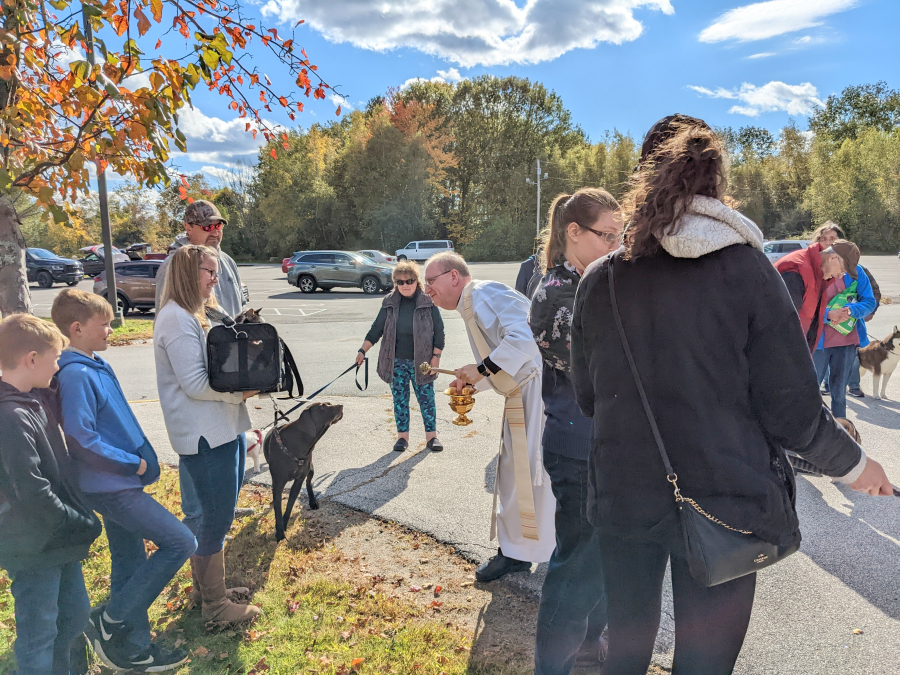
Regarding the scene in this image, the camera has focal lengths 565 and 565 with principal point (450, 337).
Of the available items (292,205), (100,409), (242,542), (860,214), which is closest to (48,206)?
(100,409)

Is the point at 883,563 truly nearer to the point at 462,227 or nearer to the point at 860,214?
the point at 462,227

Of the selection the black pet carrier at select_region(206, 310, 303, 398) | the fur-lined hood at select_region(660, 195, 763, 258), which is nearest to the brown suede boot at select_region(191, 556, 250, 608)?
the black pet carrier at select_region(206, 310, 303, 398)

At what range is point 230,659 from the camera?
2.68m

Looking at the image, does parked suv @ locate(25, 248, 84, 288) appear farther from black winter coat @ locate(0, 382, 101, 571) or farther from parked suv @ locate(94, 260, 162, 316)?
black winter coat @ locate(0, 382, 101, 571)

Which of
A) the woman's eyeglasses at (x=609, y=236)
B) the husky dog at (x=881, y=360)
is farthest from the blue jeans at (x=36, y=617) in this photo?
the husky dog at (x=881, y=360)

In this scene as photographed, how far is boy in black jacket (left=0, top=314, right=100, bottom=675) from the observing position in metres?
2.13

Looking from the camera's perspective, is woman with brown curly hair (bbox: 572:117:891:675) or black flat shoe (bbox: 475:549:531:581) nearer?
woman with brown curly hair (bbox: 572:117:891:675)

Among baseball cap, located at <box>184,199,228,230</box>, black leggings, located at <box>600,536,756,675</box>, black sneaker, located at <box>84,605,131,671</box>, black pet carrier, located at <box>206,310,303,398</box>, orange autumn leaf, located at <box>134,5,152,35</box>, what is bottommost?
black sneaker, located at <box>84,605,131,671</box>

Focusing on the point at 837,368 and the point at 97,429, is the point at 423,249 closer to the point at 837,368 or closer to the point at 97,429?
the point at 837,368

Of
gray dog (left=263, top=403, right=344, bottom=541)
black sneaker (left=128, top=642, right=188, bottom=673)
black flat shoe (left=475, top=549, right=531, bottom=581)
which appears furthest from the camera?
gray dog (left=263, top=403, right=344, bottom=541)

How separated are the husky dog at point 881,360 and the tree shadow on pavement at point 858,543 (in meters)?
3.41

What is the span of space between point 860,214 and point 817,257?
4896 centimetres

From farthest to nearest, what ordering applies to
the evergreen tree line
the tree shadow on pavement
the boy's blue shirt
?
the evergreen tree line, the tree shadow on pavement, the boy's blue shirt

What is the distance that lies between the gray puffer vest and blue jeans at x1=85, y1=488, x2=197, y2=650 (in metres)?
2.93
